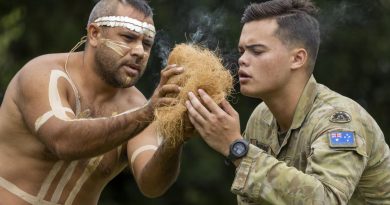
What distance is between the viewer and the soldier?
17.5 feet

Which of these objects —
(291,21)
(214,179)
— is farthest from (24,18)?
(291,21)

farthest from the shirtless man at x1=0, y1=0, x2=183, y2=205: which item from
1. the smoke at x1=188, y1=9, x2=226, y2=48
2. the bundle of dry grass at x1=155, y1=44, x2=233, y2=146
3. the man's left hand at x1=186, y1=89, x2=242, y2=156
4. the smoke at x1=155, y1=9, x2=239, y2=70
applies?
the smoke at x1=188, y1=9, x2=226, y2=48

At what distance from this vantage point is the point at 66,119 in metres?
5.86

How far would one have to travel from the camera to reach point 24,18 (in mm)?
11703

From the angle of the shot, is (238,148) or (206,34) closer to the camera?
(238,148)

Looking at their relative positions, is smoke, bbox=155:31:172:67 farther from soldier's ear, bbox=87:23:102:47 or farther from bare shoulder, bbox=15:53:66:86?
bare shoulder, bbox=15:53:66:86

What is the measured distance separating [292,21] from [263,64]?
0.40m

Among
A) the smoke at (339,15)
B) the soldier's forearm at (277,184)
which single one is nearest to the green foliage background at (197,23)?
the smoke at (339,15)

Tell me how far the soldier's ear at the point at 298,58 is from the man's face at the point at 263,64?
32 mm

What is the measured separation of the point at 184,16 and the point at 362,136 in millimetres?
5614

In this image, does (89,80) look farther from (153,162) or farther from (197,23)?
(197,23)

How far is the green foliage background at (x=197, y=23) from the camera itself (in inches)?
431

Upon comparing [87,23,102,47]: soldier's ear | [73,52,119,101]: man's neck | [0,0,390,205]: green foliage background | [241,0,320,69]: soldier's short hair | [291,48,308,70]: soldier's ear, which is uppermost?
[241,0,320,69]: soldier's short hair

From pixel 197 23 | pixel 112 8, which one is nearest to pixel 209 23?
pixel 197 23
